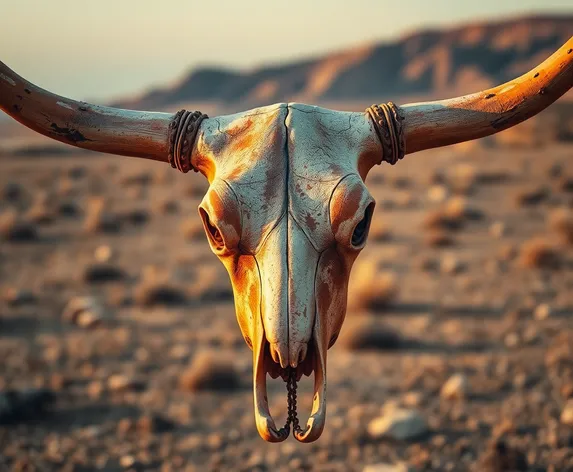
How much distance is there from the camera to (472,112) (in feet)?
12.2

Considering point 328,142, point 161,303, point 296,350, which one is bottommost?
point 296,350

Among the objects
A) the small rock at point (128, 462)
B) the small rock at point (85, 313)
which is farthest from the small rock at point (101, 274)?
the small rock at point (128, 462)

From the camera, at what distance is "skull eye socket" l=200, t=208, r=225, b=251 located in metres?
3.34

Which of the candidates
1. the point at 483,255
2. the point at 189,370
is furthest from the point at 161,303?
the point at 483,255

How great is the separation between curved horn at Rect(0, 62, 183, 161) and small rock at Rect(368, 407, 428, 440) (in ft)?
14.8

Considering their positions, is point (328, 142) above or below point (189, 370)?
below

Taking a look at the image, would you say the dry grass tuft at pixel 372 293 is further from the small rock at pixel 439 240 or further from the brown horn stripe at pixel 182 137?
the brown horn stripe at pixel 182 137

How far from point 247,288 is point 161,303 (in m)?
9.47

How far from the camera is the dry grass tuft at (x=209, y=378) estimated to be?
8.82 metres

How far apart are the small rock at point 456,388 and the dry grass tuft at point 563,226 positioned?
7577mm

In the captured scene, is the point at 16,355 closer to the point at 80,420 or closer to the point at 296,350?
the point at 80,420

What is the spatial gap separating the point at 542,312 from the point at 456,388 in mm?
3205

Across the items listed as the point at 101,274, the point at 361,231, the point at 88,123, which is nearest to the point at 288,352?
the point at 361,231

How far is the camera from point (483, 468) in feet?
21.9
